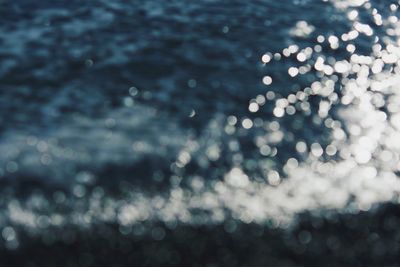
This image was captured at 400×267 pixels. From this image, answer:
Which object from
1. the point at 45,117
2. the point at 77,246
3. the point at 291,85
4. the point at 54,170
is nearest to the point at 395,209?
the point at 291,85

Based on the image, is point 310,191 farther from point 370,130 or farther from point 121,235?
point 121,235

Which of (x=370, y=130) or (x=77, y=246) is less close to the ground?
(x=370, y=130)

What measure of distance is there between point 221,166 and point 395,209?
933 cm

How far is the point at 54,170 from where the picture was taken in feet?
87.9

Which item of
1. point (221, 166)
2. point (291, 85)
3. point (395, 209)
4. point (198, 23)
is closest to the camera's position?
point (395, 209)

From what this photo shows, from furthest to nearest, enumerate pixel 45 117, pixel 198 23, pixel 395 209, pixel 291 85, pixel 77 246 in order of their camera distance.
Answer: pixel 198 23 < pixel 291 85 < pixel 45 117 < pixel 395 209 < pixel 77 246

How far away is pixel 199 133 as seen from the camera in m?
29.7

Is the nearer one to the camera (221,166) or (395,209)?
(395,209)

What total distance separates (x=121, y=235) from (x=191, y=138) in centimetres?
774

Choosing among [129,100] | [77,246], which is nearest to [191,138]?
[129,100]

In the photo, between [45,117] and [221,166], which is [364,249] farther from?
[45,117]

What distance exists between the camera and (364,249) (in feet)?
78.9

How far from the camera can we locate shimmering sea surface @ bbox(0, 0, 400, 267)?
2412 centimetres

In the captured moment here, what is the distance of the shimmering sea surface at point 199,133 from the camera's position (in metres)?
24.1
